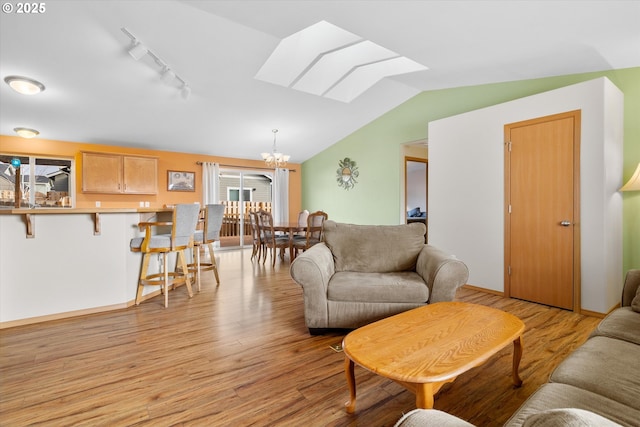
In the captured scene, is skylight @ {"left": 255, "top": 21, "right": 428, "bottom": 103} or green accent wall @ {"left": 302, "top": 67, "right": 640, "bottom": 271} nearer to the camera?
green accent wall @ {"left": 302, "top": 67, "right": 640, "bottom": 271}

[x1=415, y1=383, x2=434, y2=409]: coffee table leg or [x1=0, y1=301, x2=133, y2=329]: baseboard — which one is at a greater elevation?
[x1=415, y1=383, x2=434, y2=409]: coffee table leg

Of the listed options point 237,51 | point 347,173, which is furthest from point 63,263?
point 347,173

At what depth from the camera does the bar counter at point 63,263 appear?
250 cm

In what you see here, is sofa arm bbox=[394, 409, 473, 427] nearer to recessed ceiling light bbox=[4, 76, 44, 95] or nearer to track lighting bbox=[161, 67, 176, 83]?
track lighting bbox=[161, 67, 176, 83]

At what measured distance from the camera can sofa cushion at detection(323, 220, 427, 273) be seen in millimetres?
2746

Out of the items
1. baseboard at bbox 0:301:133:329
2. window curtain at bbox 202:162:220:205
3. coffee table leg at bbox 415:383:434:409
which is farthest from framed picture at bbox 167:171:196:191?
coffee table leg at bbox 415:383:434:409

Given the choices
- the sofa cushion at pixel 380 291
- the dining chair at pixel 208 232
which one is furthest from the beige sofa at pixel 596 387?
the dining chair at pixel 208 232

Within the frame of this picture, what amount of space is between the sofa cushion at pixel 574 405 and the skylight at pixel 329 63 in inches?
144

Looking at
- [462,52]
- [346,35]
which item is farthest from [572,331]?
[346,35]

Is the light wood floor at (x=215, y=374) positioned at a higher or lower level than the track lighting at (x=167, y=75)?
lower

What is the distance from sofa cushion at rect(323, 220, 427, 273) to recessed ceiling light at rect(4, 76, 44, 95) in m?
4.09

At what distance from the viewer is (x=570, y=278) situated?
293cm

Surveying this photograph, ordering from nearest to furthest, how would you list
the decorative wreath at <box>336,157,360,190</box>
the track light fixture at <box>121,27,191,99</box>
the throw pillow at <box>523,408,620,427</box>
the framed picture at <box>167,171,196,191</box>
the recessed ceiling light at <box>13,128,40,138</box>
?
the throw pillow at <box>523,408,620,427</box>, the track light fixture at <box>121,27,191,99</box>, the recessed ceiling light at <box>13,128,40,138</box>, the framed picture at <box>167,171,196,191</box>, the decorative wreath at <box>336,157,360,190</box>

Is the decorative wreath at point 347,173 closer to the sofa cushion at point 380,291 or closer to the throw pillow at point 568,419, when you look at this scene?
the sofa cushion at point 380,291
